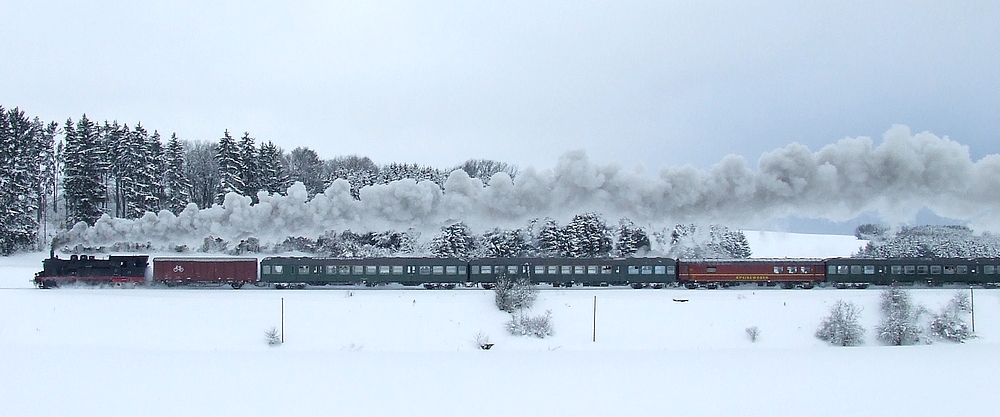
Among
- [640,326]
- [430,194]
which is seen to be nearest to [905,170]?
[640,326]

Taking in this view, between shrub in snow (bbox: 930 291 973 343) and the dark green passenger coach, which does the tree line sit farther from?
shrub in snow (bbox: 930 291 973 343)

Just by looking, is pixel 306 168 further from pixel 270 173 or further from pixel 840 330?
pixel 840 330

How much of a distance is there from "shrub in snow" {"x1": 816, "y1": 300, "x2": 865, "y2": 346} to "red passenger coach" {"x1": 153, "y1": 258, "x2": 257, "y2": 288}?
3581 cm

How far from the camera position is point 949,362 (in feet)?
95.4

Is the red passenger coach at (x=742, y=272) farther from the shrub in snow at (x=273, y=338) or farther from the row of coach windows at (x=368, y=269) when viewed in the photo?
the shrub in snow at (x=273, y=338)

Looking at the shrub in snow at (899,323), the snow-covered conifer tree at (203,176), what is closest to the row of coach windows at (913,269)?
the shrub in snow at (899,323)

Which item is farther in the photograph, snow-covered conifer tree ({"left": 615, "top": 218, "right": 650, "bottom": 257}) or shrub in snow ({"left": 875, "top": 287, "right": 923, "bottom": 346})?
snow-covered conifer tree ({"left": 615, "top": 218, "right": 650, "bottom": 257})

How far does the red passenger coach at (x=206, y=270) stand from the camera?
4591 cm

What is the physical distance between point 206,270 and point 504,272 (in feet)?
67.3

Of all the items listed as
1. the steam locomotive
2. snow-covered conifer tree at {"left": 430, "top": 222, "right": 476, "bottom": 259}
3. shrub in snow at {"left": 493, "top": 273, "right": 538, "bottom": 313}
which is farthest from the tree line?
shrub in snow at {"left": 493, "top": 273, "right": 538, "bottom": 313}

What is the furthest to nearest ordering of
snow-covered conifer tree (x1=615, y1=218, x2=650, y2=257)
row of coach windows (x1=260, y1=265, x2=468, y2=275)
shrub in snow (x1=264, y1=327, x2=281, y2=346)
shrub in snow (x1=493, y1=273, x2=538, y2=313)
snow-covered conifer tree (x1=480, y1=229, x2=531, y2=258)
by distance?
snow-covered conifer tree (x1=615, y1=218, x2=650, y2=257)
snow-covered conifer tree (x1=480, y1=229, x2=531, y2=258)
row of coach windows (x1=260, y1=265, x2=468, y2=275)
shrub in snow (x1=493, y1=273, x2=538, y2=313)
shrub in snow (x1=264, y1=327, x2=281, y2=346)

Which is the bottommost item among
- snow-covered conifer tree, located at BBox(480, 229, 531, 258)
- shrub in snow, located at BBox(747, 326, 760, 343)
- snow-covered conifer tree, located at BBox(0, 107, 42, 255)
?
shrub in snow, located at BBox(747, 326, 760, 343)

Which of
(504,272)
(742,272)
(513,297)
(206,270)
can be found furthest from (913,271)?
(206,270)

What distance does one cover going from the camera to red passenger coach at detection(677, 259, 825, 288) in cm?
4675
